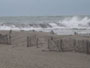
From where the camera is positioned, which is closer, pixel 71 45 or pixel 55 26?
pixel 71 45

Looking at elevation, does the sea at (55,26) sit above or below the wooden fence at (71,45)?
above

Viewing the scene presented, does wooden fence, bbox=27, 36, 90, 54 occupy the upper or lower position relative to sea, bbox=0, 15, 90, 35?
lower

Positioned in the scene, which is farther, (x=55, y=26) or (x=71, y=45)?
(x=55, y=26)

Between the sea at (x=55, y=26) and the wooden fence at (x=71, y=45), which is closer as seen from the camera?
the wooden fence at (x=71, y=45)

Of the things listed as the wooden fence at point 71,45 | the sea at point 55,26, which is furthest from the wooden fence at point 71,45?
the sea at point 55,26

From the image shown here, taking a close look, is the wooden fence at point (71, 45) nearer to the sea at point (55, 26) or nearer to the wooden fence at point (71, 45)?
the wooden fence at point (71, 45)

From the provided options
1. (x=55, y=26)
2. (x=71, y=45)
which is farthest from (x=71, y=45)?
(x=55, y=26)

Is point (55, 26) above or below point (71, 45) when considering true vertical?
above

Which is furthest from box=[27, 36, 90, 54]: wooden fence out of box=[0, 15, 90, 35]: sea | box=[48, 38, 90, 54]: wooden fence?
box=[0, 15, 90, 35]: sea

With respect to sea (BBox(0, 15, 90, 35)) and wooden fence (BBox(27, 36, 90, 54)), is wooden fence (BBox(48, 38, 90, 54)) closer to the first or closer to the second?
wooden fence (BBox(27, 36, 90, 54))

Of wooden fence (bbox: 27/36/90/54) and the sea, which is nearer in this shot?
wooden fence (bbox: 27/36/90/54)

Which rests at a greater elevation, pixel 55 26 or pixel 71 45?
pixel 55 26

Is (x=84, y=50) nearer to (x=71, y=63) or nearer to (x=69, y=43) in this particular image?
(x=69, y=43)

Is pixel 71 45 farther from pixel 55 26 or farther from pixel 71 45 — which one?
pixel 55 26
